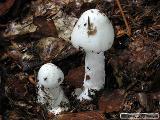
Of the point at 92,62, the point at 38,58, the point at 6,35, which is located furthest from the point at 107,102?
the point at 6,35

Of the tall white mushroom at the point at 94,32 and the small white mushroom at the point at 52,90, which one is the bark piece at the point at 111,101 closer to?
the small white mushroom at the point at 52,90

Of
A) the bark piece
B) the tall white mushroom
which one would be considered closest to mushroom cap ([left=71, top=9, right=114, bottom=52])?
the tall white mushroom

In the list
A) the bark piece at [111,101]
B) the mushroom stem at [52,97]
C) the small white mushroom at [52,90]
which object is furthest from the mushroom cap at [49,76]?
the bark piece at [111,101]

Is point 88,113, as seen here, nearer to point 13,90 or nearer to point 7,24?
point 13,90

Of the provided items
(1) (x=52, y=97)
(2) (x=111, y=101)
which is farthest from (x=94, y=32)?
(1) (x=52, y=97)

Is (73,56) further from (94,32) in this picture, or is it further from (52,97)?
(94,32)

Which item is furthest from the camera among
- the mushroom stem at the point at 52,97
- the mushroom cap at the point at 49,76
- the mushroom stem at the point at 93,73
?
the mushroom stem at the point at 52,97
